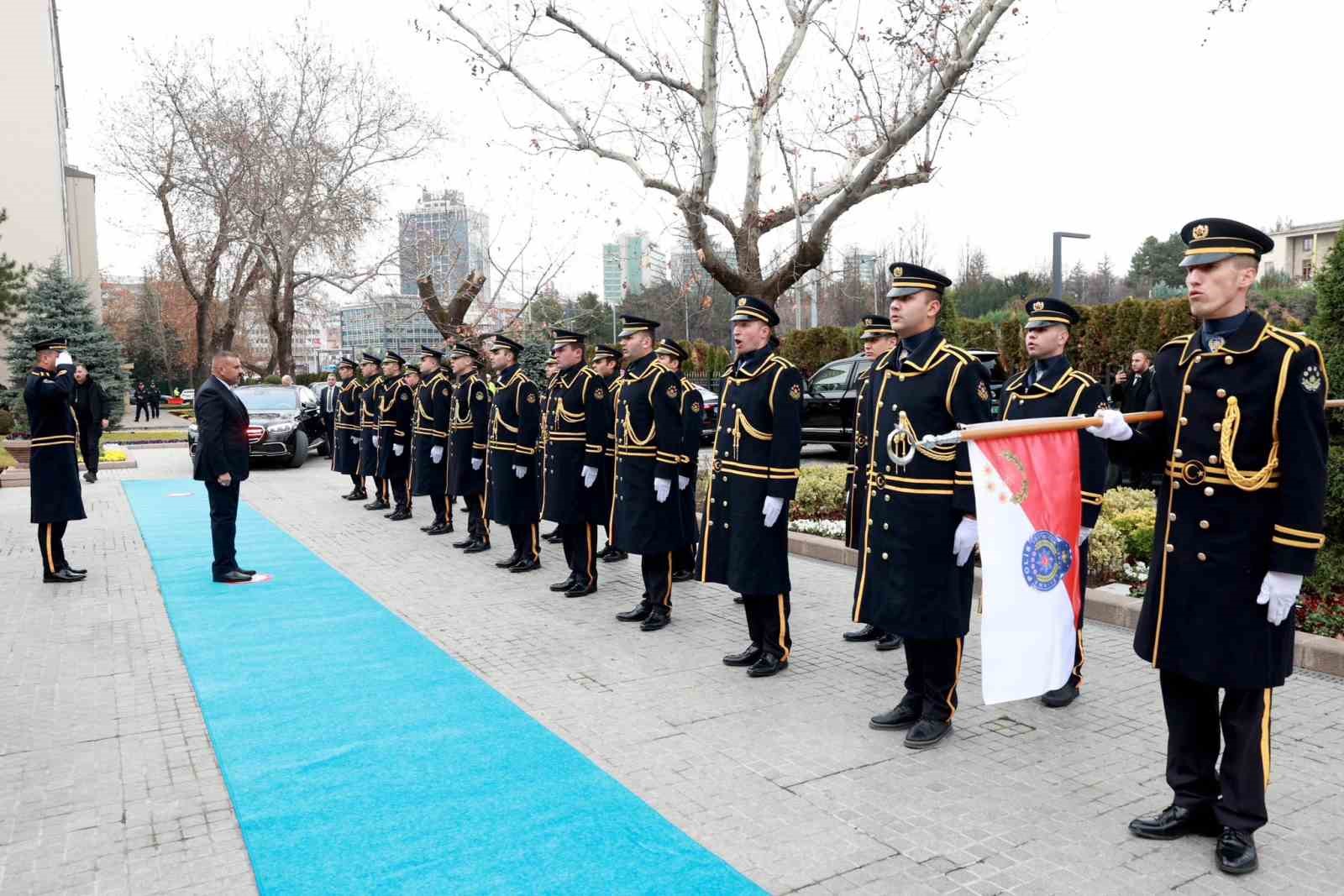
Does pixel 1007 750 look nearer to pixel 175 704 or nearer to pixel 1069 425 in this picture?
pixel 1069 425

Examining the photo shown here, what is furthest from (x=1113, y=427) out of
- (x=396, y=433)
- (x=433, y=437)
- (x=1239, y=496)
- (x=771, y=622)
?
(x=396, y=433)

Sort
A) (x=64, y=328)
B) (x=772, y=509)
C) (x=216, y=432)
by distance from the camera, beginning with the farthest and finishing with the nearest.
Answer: (x=64, y=328), (x=216, y=432), (x=772, y=509)

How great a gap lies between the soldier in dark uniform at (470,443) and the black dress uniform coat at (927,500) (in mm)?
6068

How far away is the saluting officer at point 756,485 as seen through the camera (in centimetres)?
562

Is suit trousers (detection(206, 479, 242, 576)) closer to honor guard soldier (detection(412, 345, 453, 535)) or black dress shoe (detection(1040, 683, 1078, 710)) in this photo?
honor guard soldier (detection(412, 345, 453, 535))

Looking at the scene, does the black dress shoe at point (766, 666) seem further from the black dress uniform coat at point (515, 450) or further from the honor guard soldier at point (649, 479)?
the black dress uniform coat at point (515, 450)

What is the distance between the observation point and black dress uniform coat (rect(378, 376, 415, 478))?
1211cm

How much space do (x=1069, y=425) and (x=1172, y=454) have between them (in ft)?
1.25

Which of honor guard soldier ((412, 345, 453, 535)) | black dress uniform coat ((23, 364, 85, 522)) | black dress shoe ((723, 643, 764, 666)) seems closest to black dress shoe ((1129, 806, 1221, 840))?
black dress shoe ((723, 643, 764, 666))

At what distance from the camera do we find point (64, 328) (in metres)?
29.0

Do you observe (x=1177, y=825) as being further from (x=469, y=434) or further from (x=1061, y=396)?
(x=469, y=434)

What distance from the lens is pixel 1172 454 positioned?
141 inches

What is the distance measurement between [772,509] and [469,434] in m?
5.46

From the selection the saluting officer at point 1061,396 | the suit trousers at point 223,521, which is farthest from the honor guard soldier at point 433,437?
the saluting officer at point 1061,396
